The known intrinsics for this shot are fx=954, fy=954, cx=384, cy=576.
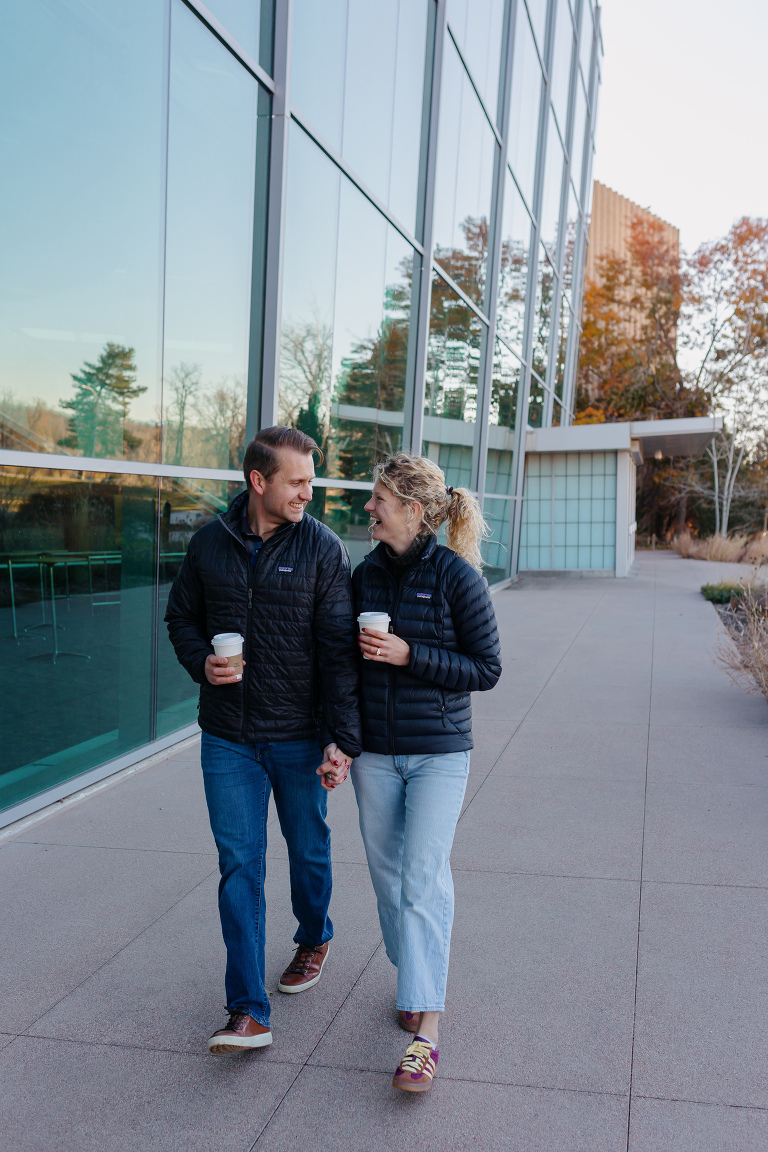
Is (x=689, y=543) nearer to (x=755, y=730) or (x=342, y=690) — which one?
(x=755, y=730)

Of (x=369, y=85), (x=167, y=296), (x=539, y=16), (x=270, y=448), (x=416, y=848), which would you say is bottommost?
(x=416, y=848)

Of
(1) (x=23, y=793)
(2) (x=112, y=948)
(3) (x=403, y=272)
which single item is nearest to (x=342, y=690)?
(2) (x=112, y=948)

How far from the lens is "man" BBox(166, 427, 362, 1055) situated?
114 inches

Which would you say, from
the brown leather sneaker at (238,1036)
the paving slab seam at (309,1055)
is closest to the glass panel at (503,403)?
the paving slab seam at (309,1055)

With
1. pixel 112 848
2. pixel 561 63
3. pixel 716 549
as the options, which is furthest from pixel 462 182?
pixel 716 549

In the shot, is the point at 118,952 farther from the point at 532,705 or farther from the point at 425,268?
the point at 425,268

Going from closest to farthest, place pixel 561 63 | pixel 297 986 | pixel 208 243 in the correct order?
pixel 297 986, pixel 208 243, pixel 561 63

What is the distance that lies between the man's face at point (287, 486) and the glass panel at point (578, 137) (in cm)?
2473

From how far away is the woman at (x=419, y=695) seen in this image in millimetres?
2814

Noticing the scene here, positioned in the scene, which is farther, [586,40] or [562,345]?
[562,345]

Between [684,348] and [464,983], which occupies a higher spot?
[684,348]

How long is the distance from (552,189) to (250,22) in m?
17.5

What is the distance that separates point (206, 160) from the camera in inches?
256

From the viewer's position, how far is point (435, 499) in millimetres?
2955
